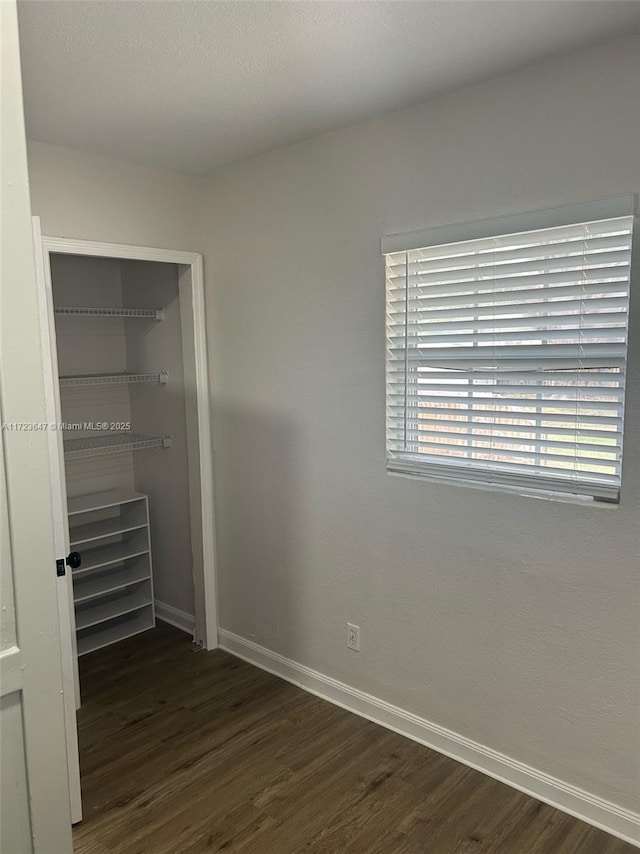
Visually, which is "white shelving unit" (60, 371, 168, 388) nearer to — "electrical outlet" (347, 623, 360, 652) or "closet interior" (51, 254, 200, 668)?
"closet interior" (51, 254, 200, 668)

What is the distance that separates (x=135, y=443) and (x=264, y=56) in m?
2.29

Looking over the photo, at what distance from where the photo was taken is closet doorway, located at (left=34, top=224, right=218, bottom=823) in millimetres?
3527

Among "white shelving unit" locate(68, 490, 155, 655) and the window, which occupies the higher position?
the window

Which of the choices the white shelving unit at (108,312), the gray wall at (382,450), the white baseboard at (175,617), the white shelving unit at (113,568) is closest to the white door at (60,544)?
the gray wall at (382,450)

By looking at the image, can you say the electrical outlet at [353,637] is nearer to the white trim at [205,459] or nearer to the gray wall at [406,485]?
the gray wall at [406,485]

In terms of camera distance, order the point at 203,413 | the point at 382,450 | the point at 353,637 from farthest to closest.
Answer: the point at 203,413 → the point at 353,637 → the point at 382,450

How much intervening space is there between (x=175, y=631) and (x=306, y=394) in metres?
1.82

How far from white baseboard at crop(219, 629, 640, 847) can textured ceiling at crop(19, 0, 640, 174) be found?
2.45 meters

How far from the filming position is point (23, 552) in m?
1.30

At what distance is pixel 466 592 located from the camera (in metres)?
2.51

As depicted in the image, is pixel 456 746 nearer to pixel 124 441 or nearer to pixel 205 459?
pixel 205 459

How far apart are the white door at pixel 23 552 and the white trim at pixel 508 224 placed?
61.3 inches

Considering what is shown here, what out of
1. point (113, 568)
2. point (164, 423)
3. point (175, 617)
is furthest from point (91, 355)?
point (175, 617)

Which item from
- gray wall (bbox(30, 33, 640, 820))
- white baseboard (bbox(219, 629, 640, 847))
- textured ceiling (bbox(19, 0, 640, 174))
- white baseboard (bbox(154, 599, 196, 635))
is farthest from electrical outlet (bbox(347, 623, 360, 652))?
textured ceiling (bbox(19, 0, 640, 174))
